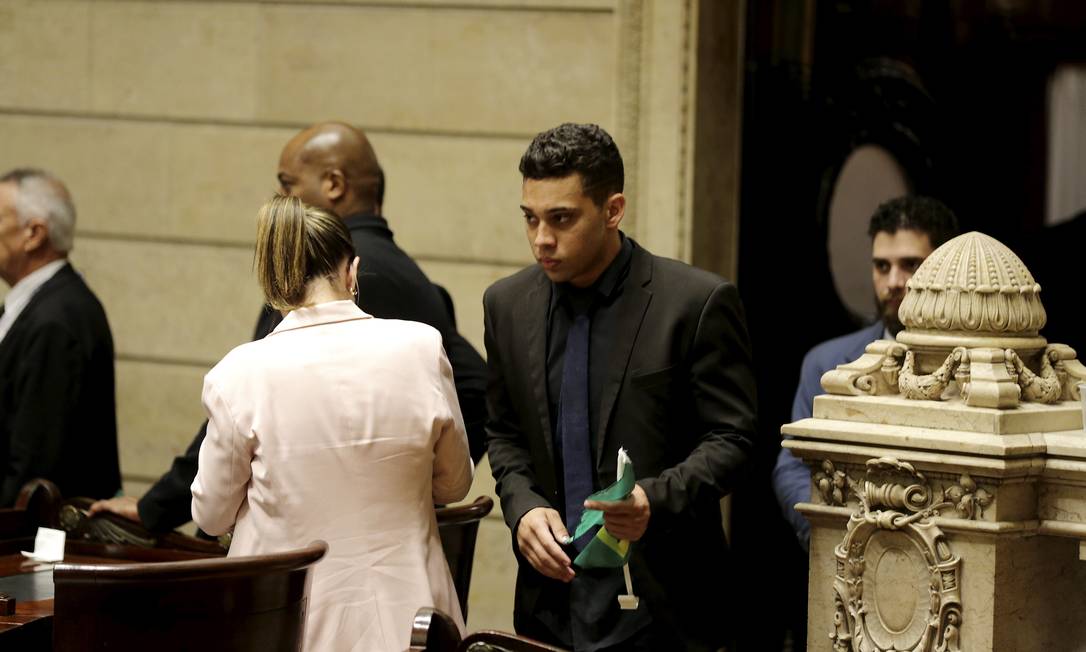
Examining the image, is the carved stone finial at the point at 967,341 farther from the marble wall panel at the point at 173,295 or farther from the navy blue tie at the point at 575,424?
the marble wall panel at the point at 173,295

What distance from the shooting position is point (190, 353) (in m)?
6.57

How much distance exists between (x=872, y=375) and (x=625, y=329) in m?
0.55

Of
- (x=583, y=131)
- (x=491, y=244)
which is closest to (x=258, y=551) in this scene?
(x=583, y=131)

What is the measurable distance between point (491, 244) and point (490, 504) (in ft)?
7.56

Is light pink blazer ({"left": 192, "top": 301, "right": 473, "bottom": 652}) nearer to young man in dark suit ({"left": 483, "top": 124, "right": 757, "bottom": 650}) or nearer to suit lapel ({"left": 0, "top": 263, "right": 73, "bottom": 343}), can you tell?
young man in dark suit ({"left": 483, "top": 124, "right": 757, "bottom": 650})

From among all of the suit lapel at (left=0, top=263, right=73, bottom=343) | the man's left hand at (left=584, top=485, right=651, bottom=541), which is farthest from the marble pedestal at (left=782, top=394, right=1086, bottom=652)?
the suit lapel at (left=0, top=263, right=73, bottom=343)

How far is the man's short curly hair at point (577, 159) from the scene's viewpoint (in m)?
3.41

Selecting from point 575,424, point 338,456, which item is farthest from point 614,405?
point 338,456

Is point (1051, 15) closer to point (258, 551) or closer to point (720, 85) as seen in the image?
point (720, 85)

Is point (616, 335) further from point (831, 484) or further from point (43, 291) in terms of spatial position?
point (43, 291)

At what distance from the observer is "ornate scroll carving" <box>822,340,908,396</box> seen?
127 inches

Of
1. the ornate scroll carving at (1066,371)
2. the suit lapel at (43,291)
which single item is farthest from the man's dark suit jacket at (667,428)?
the suit lapel at (43,291)

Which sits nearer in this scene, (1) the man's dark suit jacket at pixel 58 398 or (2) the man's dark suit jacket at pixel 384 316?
(2) the man's dark suit jacket at pixel 384 316

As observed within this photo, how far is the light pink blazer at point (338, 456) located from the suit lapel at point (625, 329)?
1.06 ft
